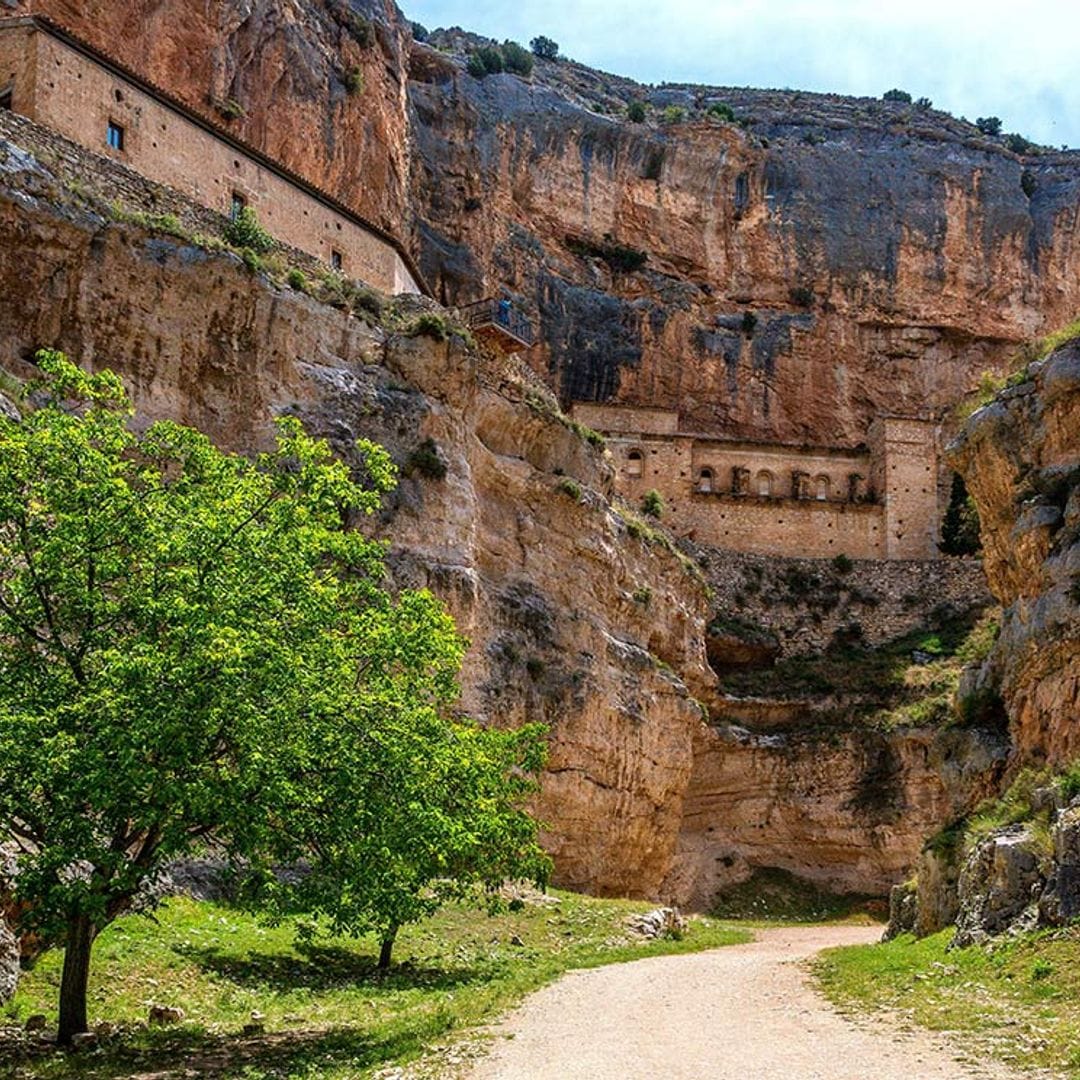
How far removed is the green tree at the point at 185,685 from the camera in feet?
40.3

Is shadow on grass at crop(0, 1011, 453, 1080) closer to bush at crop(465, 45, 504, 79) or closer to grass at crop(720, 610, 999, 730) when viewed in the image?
grass at crop(720, 610, 999, 730)

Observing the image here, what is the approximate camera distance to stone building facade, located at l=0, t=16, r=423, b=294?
30.0 meters

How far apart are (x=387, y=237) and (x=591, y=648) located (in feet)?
47.7

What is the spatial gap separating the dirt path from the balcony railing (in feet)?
84.2

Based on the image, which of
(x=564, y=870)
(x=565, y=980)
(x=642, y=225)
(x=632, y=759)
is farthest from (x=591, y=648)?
(x=642, y=225)

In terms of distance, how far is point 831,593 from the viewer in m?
56.6

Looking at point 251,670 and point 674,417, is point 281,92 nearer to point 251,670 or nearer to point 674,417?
point 674,417

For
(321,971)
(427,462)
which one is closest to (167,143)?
(427,462)

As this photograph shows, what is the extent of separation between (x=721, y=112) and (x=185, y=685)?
74.4 metres

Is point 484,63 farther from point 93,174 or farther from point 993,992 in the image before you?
point 993,992

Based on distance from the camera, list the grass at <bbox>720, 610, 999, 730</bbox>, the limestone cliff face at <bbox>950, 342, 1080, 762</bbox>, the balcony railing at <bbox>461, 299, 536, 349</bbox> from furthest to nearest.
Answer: the grass at <bbox>720, 610, 999, 730</bbox>, the balcony railing at <bbox>461, 299, 536, 349</bbox>, the limestone cliff face at <bbox>950, 342, 1080, 762</bbox>

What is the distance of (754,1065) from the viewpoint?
11023 mm

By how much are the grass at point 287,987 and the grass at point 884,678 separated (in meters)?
24.8

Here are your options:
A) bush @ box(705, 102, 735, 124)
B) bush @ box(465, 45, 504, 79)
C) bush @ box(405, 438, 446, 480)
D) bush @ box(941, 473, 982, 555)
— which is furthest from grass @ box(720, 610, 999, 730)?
bush @ box(705, 102, 735, 124)
